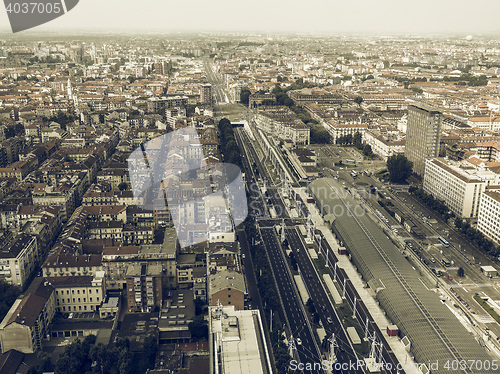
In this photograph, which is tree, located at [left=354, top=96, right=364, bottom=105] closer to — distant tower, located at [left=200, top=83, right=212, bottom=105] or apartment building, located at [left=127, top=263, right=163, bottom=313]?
distant tower, located at [left=200, top=83, right=212, bottom=105]

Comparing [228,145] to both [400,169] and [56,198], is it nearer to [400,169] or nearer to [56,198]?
[400,169]

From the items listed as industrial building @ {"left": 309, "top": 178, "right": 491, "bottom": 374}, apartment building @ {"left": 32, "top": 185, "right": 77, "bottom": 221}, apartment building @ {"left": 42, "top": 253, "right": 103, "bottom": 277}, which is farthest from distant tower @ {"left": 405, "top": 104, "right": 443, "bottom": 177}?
apartment building @ {"left": 42, "top": 253, "right": 103, "bottom": 277}

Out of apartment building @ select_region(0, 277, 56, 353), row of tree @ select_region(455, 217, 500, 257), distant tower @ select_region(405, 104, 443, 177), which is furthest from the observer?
distant tower @ select_region(405, 104, 443, 177)

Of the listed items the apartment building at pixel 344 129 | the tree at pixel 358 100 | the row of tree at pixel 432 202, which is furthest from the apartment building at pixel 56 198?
the tree at pixel 358 100

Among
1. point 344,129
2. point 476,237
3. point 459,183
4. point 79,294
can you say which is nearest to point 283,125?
point 344,129

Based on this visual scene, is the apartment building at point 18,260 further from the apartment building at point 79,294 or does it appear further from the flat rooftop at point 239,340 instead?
the flat rooftop at point 239,340

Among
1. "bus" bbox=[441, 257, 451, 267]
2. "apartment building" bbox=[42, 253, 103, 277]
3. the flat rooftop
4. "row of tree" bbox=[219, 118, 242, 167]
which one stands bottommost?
"bus" bbox=[441, 257, 451, 267]

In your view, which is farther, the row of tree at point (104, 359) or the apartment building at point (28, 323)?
the apartment building at point (28, 323)
